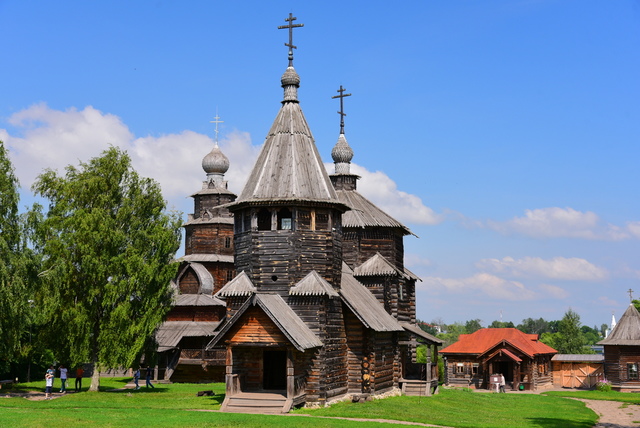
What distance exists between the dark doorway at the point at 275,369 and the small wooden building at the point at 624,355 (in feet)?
102

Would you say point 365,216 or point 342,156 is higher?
point 342,156

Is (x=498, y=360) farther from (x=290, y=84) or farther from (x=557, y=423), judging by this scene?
(x=290, y=84)

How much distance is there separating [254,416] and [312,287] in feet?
19.4

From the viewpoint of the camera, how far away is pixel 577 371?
55.8m

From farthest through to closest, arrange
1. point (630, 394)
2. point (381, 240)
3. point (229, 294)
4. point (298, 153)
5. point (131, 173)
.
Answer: point (630, 394) < point (381, 240) < point (131, 173) < point (298, 153) < point (229, 294)

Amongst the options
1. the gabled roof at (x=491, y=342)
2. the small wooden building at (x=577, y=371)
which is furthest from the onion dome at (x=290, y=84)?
the small wooden building at (x=577, y=371)

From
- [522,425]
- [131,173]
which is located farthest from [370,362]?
[131,173]

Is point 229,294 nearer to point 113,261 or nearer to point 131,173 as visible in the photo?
point 113,261

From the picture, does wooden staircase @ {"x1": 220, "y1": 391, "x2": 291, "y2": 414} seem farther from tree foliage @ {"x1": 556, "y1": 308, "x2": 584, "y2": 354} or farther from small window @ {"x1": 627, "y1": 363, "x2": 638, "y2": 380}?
tree foliage @ {"x1": 556, "y1": 308, "x2": 584, "y2": 354}

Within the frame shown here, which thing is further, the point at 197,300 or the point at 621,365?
the point at 621,365

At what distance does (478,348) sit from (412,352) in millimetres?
13089

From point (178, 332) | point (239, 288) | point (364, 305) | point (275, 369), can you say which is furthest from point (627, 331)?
point (239, 288)

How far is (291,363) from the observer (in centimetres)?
2675

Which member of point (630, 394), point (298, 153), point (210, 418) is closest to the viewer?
point (210, 418)
